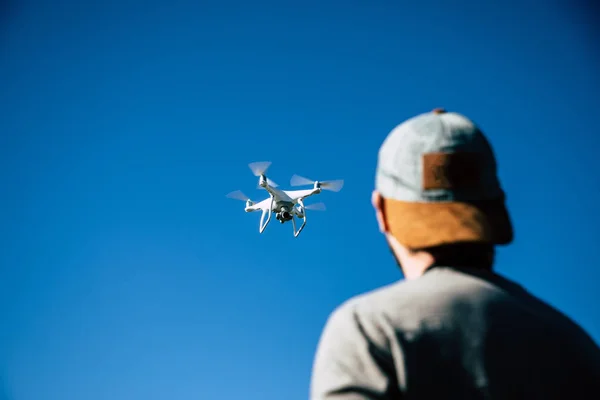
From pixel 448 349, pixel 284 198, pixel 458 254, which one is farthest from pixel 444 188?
pixel 284 198

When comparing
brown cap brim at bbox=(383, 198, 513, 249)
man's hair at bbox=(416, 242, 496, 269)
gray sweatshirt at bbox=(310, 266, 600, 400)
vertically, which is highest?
brown cap brim at bbox=(383, 198, 513, 249)

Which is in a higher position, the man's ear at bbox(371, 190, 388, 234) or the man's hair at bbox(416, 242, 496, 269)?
the man's ear at bbox(371, 190, 388, 234)

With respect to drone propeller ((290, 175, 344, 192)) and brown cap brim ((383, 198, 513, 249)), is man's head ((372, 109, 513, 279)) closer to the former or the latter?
brown cap brim ((383, 198, 513, 249))

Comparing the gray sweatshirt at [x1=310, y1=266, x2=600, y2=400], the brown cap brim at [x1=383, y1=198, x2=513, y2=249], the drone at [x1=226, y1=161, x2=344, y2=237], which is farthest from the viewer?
the drone at [x1=226, y1=161, x2=344, y2=237]

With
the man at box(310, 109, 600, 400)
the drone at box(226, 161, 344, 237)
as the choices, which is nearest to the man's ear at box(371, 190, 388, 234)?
the man at box(310, 109, 600, 400)

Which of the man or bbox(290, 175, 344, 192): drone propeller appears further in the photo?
bbox(290, 175, 344, 192): drone propeller

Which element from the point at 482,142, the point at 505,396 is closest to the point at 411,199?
the point at 482,142

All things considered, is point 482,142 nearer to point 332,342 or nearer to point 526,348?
point 526,348

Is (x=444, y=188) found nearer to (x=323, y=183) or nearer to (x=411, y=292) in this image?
(x=411, y=292)
